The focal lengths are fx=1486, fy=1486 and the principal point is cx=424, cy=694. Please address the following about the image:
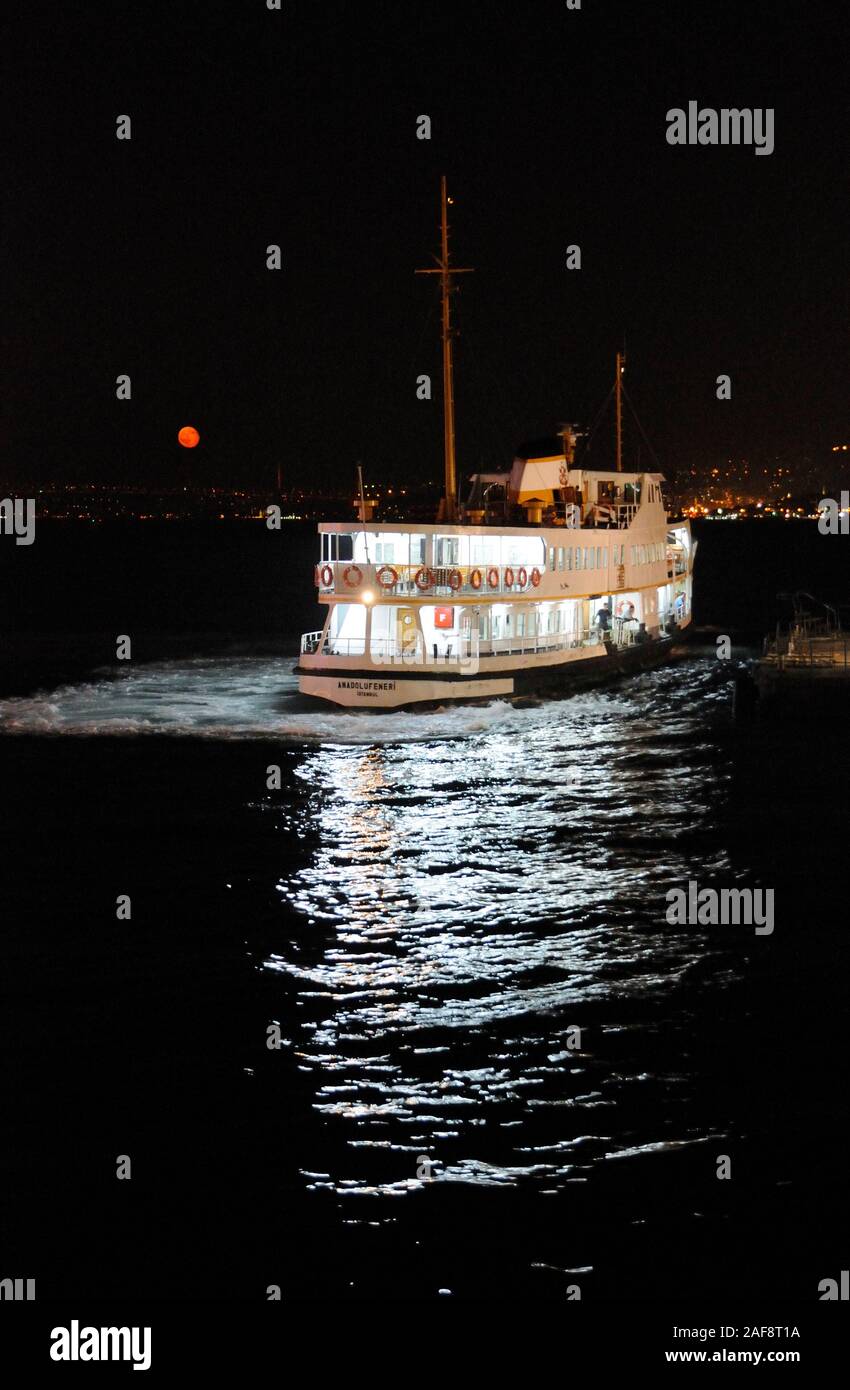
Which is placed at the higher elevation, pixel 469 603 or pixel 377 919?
pixel 469 603

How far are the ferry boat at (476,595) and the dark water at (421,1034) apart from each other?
8226 mm

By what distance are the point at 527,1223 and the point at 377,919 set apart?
1027cm

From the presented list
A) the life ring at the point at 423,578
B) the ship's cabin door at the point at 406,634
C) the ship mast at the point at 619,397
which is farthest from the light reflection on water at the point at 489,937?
the ship mast at the point at 619,397

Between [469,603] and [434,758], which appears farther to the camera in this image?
[469,603]

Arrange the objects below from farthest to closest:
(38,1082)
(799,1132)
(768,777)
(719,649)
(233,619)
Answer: (233,619) → (719,649) → (768,777) → (38,1082) → (799,1132)

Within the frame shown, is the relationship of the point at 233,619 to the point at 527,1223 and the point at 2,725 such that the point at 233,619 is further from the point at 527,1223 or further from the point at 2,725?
the point at 527,1223

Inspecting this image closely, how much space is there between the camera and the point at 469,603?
46.3m

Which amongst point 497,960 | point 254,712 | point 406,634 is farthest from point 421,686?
point 497,960

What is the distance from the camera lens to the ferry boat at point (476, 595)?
4550 cm

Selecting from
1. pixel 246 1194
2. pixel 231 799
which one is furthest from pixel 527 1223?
pixel 231 799

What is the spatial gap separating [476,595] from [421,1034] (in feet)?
91.5

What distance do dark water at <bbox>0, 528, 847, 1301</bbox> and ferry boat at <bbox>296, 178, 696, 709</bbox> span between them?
8226 millimetres

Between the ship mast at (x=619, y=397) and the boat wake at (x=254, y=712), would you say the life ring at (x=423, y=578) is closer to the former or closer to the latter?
the boat wake at (x=254, y=712)

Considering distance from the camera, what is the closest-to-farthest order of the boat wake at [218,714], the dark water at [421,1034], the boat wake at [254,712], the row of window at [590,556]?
the dark water at [421,1034], the boat wake at [218,714], the boat wake at [254,712], the row of window at [590,556]
